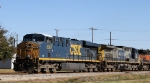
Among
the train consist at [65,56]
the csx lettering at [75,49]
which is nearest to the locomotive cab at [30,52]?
the train consist at [65,56]

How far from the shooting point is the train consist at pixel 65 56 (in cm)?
2523

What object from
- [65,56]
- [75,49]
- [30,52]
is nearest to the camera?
[30,52]

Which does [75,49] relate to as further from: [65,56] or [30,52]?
[30,52]

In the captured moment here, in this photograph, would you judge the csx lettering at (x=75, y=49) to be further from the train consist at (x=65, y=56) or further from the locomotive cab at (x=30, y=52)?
the locomotive cab at (x=30, y=52)

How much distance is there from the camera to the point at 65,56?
1126 inches

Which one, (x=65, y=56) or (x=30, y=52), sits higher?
(x=30, y=52)

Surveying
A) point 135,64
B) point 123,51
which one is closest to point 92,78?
point 123,51

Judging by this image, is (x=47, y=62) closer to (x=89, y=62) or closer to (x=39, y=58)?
(x=39, y=58)

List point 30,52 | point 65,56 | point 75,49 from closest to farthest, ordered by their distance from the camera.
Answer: point 30,52 → point 65,56 → point 75,49

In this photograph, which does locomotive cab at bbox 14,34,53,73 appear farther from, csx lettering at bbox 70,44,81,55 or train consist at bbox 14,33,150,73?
csx lettering at bbox 70,44,81,55

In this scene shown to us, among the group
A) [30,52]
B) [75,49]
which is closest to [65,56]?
[75,49]

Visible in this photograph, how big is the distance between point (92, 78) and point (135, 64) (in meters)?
23.9

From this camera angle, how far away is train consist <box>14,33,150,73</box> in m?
25.2

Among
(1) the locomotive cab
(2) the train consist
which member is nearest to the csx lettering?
(2) the train consist
